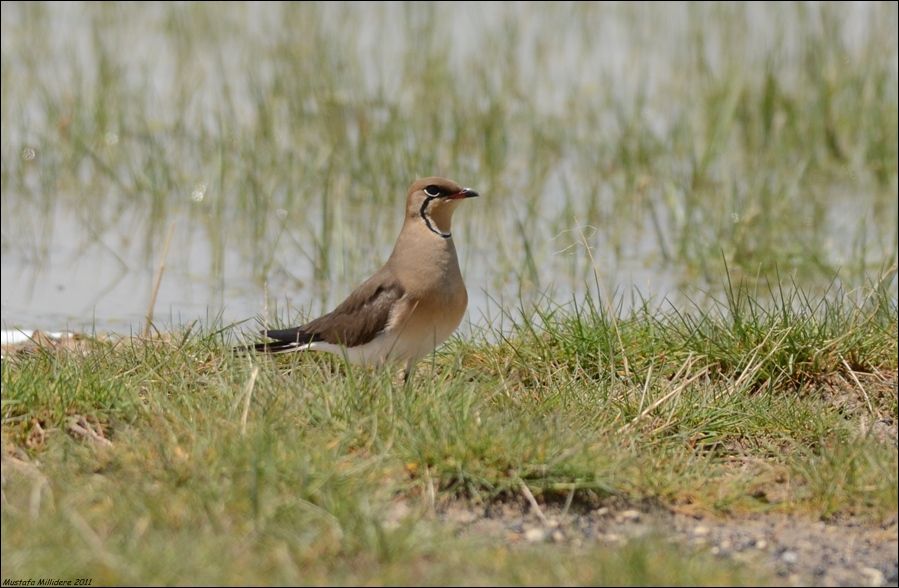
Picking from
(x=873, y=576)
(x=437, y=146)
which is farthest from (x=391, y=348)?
(x=437, y=146)

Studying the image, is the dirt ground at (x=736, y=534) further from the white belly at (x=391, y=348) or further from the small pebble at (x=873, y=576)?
the white belly at (x=391, y=348)

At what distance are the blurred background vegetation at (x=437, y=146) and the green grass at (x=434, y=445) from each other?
2.18 m

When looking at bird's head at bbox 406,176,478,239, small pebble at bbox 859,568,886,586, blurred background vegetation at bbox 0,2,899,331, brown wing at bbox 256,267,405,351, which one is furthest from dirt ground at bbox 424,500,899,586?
blurred background vegetation at bbox 0,2,899,331

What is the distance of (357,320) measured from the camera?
19.7 feet

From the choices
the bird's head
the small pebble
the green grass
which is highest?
the bird's head

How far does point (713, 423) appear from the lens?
5.58 m

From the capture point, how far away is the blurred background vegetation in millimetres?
9227

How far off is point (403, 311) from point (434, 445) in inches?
47.5

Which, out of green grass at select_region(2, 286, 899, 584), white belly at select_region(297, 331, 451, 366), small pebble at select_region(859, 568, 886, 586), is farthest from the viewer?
white belly at select_region(297, 331, 451, 366)

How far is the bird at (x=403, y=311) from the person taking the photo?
5910mm

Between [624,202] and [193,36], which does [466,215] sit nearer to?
[624,202]

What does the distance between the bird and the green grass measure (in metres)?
0.14

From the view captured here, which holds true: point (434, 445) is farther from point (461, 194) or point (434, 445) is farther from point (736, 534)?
point (461, 194)

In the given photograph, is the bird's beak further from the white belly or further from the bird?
the white belly
